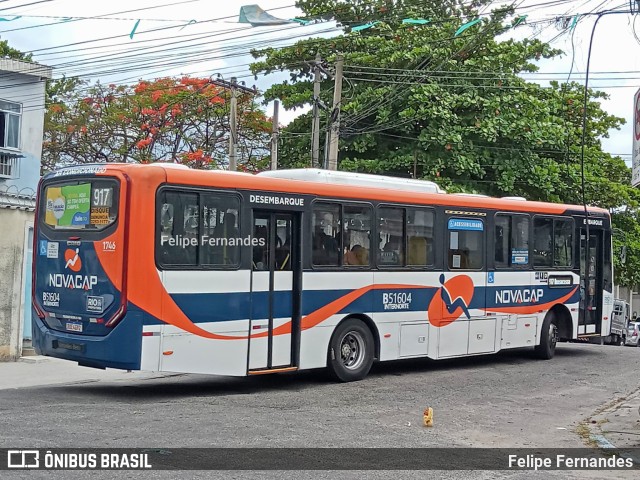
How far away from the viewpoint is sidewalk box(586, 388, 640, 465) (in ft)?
33.1

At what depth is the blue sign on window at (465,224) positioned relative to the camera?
16.0m

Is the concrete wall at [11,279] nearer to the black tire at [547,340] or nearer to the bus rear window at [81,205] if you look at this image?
the bus rear window at [81,205]

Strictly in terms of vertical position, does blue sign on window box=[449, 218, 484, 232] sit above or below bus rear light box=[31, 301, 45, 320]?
above

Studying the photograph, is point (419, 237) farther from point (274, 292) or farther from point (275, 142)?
point (275, 142)

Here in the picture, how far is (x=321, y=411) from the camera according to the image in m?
Answer: 11.4

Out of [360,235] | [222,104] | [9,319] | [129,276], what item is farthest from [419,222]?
[222,104]

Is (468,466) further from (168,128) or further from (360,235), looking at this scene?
(168,128)

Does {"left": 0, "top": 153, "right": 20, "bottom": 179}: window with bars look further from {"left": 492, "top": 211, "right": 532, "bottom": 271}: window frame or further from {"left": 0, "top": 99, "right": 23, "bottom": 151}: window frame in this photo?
{"left": 492, "top": 211, "right": 532, "bottom": 271}: window frame

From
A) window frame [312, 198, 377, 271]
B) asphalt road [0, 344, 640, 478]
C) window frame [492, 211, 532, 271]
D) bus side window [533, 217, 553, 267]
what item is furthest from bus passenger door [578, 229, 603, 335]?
window frame [312, 198, 377, 271]

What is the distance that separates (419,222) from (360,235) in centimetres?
150

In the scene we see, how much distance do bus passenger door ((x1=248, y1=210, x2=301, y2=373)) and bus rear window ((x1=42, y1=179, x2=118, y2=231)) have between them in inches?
86.0

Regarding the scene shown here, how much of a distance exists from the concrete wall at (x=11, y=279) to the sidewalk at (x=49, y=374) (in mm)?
412

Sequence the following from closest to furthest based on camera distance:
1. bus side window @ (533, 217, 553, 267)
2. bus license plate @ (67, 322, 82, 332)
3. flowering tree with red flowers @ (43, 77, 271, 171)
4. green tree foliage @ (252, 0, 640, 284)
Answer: bus license plate @ (67, 322, 82, 332), bus side window @ (533, 217, 553, 267), green tree foliage @ (252, 0, 640, 284), flowering tree with red flowers @ (43, 77, 271, 171)

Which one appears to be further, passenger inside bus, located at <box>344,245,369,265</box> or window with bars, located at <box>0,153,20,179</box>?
window with bars, located at <box>0,153,20,179</box>
